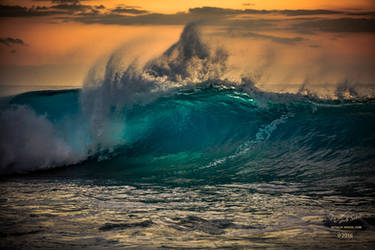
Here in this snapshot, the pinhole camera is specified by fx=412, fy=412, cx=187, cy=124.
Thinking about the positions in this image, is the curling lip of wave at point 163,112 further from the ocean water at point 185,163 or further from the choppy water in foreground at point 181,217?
the choppy water in foreground at point 181,217

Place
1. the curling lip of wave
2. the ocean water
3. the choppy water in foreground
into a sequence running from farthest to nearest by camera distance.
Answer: the curling lip of wave, the ocean water, the choppy water in foreground

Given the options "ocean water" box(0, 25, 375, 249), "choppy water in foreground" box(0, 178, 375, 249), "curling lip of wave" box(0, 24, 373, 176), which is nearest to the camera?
"choppy water in foreground" box(0, 178, 375, 249)

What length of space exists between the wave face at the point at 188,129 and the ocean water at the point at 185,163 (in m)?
0.03

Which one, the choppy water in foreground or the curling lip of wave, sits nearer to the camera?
the choppy water in foreground

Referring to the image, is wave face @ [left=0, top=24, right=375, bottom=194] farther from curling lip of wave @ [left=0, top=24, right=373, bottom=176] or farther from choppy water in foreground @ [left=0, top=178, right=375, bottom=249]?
choppy water in foreground @ [left=0, top=178, right=375, bottom=249]

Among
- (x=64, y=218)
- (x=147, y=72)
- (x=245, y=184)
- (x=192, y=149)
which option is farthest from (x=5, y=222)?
(x=147, y=72)

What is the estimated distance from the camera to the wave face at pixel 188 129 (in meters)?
6.99

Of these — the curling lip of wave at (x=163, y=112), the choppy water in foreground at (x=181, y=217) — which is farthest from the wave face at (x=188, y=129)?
the choppy water in foreground at (x=181, y=217)

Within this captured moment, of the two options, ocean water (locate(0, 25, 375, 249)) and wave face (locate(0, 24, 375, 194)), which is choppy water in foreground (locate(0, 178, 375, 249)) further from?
wave face (locate(0, 24, 375, 194))

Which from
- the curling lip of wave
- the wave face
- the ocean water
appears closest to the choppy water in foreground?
the ocean water

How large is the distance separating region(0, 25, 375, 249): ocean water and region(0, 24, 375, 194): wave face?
0.03 meters

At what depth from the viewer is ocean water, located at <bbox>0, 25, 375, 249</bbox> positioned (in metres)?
3.77

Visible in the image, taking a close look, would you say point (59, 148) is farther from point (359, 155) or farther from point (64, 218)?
point (359, 155)

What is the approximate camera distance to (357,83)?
11109 mm
